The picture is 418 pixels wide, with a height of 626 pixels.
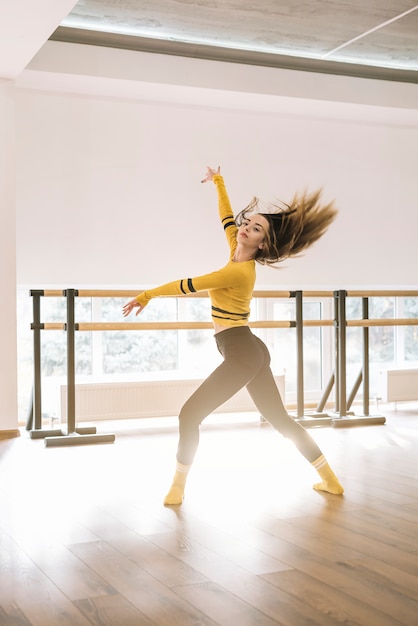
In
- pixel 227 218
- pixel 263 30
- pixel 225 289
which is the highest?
pixel 263 30

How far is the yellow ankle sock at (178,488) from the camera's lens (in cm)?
305

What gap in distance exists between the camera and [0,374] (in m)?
4.86

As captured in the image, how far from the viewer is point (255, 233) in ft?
10.4

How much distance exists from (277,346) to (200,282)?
435 cm

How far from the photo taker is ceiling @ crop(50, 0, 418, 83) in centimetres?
463

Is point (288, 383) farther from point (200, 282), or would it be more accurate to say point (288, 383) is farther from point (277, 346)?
point (200, 282)

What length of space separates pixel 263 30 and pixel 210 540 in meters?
3.57

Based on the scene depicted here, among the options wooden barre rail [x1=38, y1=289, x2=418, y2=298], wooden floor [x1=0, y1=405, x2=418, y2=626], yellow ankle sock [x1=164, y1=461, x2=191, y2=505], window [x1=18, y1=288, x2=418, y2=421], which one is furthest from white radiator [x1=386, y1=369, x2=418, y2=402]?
yellow ankle sock [x1=164, y1=461, x2=191, y2=505]

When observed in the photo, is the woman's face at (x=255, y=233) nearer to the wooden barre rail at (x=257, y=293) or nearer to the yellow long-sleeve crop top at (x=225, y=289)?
the yellow long-sleeve crop top at (x=225, y=289)

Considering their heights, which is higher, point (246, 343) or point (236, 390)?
point (246, 343)

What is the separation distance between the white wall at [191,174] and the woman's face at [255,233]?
2.27 metres

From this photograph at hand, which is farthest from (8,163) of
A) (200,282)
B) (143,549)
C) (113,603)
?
(113,603)

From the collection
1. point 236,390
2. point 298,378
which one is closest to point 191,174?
point 298,378

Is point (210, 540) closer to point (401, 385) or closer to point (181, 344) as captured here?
point (401, 385)
